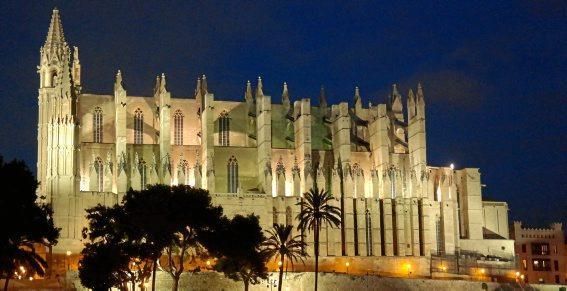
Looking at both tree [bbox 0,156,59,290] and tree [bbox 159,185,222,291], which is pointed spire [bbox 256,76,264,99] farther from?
tree [bbox 0,156,59,290]

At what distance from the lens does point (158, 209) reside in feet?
224

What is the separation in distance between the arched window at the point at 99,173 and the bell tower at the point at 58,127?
3.03 metres

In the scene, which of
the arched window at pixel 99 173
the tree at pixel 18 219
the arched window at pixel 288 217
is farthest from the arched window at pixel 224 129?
the tree at pixel 18 219

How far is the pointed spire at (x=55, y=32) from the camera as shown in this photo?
92.4 meters

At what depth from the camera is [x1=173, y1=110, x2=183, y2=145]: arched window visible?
96375mm

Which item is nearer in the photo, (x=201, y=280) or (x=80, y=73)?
(x=201, y=280)

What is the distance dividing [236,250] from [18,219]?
24.0 m

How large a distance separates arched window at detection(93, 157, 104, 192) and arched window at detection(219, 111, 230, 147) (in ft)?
44.5

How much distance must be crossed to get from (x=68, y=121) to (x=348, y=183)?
26.1 metres

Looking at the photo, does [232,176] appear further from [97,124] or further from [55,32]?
[55,32]

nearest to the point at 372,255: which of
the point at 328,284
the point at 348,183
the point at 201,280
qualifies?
the point at 348,183

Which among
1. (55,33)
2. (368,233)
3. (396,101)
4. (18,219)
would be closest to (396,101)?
(396,101)

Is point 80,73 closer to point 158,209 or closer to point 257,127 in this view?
point 257,127

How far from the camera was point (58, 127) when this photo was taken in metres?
85.6
